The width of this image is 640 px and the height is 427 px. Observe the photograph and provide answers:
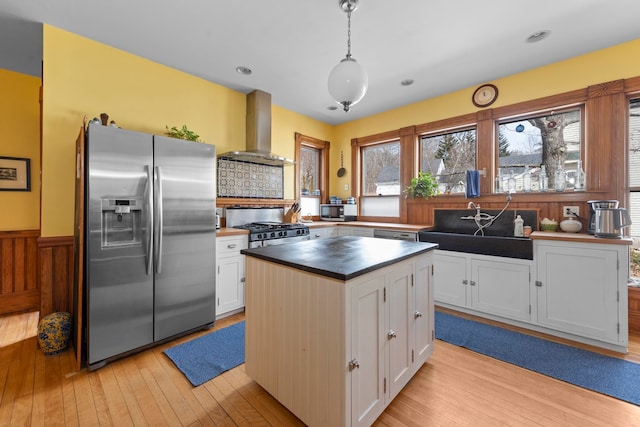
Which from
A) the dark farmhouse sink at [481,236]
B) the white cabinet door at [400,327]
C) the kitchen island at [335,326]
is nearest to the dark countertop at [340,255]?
the kitchen island at [335,326]

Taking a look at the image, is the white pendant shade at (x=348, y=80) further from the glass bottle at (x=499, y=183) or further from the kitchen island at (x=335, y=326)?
the glass bottle at (x=499, y=183)

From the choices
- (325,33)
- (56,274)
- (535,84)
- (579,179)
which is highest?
(325,33)

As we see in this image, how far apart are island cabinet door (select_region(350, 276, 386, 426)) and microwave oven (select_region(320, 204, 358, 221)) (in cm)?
327

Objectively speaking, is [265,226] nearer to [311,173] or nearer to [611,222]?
[311,173]

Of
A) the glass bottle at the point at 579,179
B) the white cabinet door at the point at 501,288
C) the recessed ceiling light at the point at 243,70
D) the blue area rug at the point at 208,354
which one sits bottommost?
the blue area rug at the point at 208,354

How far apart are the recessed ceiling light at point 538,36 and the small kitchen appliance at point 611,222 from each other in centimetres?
167

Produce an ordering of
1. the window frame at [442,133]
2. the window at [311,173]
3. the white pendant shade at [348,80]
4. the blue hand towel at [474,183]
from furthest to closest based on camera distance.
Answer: the window at [311,173] < the window frame at [442,133] < the blue hand towel at [474,183] < the white pendant shade at [348,80]

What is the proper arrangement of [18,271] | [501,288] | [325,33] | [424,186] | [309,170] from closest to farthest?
[325,33] < [501,288] < [18,271] < [424,186] < [309,170]

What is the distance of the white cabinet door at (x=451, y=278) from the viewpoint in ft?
10.0

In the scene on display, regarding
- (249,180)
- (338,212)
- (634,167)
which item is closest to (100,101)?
(249,180)

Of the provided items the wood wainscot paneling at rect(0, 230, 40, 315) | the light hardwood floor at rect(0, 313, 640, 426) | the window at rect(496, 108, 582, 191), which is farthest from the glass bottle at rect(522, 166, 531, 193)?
the wood wainscot paneling at rect(0, 230, 40, 315)

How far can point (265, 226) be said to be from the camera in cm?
351

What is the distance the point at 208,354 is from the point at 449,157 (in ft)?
12.5

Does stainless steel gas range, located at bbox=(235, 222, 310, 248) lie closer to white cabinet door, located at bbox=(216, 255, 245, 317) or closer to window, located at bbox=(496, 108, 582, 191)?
white cabinet door, located at bbox=(216, 255, 245, 317)
